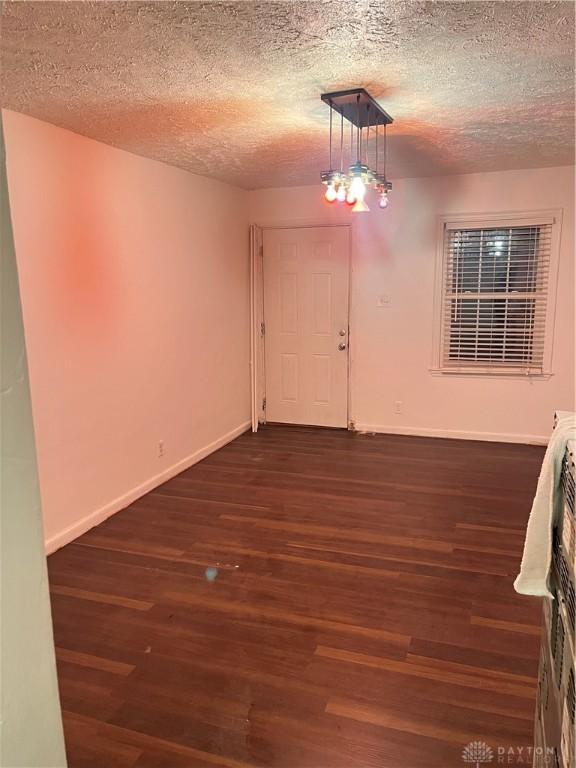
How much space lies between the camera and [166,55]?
2.19 meters

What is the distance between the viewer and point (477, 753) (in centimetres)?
182

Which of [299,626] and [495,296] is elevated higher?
[495,296]

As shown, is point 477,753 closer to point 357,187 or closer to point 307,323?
point 357,187

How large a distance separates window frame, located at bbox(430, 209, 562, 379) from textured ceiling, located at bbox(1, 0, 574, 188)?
3.68 ft

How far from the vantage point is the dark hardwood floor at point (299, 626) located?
1.91m

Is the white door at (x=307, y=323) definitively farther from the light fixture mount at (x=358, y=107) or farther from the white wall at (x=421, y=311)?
the light fixture mount at (x=358, y=107)

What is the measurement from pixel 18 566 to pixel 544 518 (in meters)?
1.17

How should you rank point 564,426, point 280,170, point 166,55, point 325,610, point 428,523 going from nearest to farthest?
point 564,426, point 166,55, point 325,610, point 428,523, point 280,170

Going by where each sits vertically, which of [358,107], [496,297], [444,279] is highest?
[358,107]

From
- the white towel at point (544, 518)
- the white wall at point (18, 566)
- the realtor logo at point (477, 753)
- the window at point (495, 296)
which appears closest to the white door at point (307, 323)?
the window at point (495, 296)

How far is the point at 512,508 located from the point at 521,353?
187 centimetres

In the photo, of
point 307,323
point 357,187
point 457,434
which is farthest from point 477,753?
point 307,323

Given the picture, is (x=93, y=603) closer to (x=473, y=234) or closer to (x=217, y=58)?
(x=217, y=58)

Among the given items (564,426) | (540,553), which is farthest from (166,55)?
(540,553)
